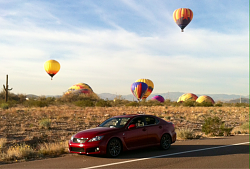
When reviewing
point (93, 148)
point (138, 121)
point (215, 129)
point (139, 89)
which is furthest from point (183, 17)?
point (93, 148)

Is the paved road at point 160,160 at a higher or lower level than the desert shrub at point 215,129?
lower

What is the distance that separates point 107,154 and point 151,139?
2132 mm

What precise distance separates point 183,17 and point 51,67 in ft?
80.6

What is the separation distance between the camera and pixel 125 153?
10836 millimetres

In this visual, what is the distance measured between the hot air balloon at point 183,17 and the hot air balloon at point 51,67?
2292cm

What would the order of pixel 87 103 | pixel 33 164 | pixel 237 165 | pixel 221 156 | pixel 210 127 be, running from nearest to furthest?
pixel 237 165
pixel 33 164
pixel 221 156
pixel 210 127
pixel 87 103

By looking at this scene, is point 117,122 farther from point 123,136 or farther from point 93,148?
point 93,148

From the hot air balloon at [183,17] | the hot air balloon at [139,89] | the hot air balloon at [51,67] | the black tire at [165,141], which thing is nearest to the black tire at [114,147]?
the black tire at [165,141]

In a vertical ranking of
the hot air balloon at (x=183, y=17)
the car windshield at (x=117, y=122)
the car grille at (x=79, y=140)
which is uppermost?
the hot air balloon at (x=183, y=17)

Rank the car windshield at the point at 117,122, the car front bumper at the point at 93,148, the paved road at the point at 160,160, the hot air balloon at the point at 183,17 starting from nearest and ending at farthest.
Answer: the paved road at the point at 160,160
the car front bumper at the point at 93,148
the car windshield at the point at 117,122
the hot air balloon at the point at 183,17

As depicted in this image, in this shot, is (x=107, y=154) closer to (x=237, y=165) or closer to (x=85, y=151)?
(x=85, y=151)

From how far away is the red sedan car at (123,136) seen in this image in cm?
966

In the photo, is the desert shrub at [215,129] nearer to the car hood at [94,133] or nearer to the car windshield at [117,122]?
the car windshield at [117,122]

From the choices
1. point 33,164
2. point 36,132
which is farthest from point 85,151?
point 36,132
